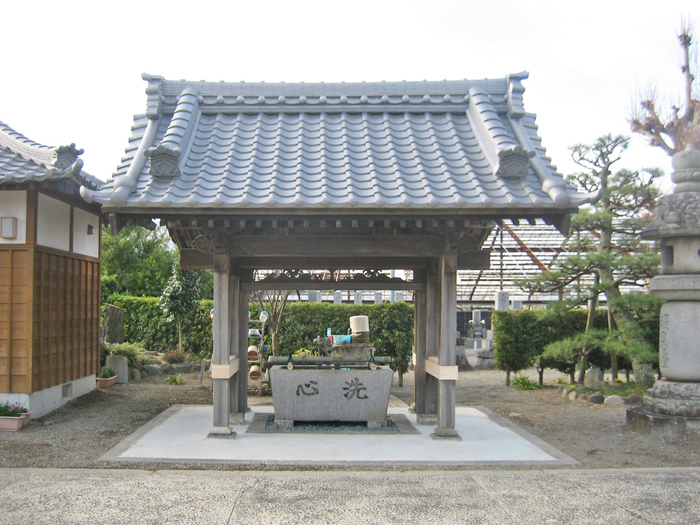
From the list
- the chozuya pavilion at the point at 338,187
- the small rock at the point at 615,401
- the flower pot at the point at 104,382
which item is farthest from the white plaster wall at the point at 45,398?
the small rock at the point at 615,401

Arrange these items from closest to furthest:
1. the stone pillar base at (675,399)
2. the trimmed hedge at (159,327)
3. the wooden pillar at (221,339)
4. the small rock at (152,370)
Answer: the wooden pillar at (221,339) < the stone pillar base at (675,399) < the small rock at (152,370) < the trimmed hedge at (159,327)

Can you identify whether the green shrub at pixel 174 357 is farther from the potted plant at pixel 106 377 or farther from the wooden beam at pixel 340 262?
the wooden beam at pixel 340 262

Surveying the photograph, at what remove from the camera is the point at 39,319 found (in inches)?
321

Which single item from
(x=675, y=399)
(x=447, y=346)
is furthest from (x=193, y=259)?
(x=675, y=399)

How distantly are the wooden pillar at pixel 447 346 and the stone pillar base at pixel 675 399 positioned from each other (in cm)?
274

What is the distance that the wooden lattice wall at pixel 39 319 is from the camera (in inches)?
310

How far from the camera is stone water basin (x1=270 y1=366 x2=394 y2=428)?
7609 mm

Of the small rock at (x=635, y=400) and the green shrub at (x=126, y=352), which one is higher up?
the green shrub at (x=126, y=352)

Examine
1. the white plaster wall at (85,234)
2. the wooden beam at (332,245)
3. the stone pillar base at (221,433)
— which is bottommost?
the stone pillar base at (221,433)

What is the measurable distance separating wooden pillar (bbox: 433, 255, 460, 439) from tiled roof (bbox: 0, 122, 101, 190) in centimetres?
497

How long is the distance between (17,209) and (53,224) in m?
0.73

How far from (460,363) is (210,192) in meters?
12.2

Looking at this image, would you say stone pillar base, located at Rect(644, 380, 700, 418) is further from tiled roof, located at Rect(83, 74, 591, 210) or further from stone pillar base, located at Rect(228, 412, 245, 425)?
stone pillar base, located at Rect(228, 412, 245, 425)

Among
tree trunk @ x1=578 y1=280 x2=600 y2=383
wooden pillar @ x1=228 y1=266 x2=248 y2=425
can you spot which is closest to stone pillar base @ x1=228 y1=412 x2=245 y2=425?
wooden pillar @ x1=228 y1=266 x2=248 y2=425
